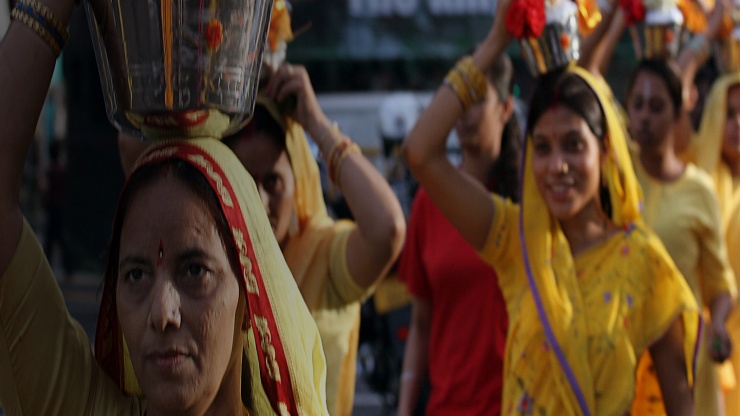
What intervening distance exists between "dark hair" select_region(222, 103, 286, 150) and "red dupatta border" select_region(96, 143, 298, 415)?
4.99 ft

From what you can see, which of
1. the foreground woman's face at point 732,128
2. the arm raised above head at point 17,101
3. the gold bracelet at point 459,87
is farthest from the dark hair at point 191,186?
the foreground woman's face at point 732,128

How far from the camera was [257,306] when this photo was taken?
2486mm

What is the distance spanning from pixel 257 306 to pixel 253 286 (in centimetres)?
4

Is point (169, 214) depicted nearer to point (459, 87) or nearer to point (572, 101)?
point (459, 87)

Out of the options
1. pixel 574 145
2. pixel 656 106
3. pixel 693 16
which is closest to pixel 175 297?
pixel 574 145

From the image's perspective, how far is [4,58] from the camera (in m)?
2.36

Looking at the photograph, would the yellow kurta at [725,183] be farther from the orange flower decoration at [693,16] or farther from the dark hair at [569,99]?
the dark hair at [569,99]

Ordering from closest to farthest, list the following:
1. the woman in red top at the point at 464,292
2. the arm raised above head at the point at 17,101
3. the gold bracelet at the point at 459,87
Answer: the arm raised above head at the point at 17,101 < the gold bracelet at the point at 459,87 < the woman in red top at the point at 464,292

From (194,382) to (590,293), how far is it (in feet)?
6.89

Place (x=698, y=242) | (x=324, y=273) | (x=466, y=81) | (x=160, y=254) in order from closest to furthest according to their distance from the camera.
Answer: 1. (x=160, y=254)
2. (x=324, y=273)
3. (x=466, y=81)
4. (x=698, y=242)

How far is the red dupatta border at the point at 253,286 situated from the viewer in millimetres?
2486

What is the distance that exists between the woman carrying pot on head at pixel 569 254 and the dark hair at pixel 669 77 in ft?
5.75

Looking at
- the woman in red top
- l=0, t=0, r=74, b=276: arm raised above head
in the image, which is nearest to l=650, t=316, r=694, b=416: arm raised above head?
the woman in red top

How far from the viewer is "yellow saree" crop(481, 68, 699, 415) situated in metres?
4.14
